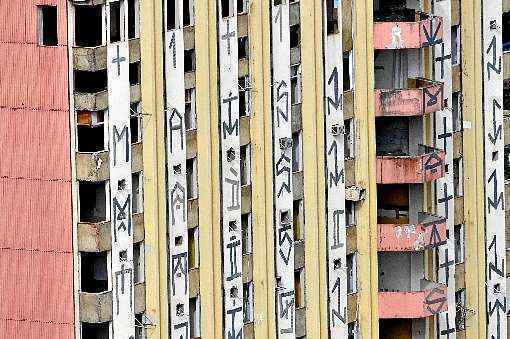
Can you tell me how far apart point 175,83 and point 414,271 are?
18.2 metres

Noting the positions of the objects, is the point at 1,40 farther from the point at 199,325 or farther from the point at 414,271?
the point at 414,271

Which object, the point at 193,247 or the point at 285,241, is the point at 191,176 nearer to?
the point at 193,247

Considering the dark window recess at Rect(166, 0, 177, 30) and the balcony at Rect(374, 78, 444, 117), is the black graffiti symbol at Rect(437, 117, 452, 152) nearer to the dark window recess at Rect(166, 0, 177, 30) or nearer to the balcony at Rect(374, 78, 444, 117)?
the balcony at Rect(374, 78, 444, 117)

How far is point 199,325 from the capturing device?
124m

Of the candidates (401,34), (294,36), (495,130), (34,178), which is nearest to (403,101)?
(401,34)

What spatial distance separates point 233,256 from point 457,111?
15447mm

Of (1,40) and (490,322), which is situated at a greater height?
(1,40)

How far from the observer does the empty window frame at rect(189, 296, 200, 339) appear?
124 meters

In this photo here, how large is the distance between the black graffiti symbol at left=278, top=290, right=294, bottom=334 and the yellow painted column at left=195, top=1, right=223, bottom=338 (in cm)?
418

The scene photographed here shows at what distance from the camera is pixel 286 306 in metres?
129

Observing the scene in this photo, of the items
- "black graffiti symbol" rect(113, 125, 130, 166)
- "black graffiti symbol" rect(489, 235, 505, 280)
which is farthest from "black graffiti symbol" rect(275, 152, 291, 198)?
"black graffiti symbol" rect(489, 235, 505, 280)

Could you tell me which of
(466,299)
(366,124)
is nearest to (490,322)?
(466,299)

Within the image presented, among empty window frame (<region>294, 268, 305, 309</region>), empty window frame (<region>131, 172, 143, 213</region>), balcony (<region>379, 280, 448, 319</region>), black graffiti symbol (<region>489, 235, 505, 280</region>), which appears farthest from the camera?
black graffiti symbol (<region>489, 235, 505, 280</region>)

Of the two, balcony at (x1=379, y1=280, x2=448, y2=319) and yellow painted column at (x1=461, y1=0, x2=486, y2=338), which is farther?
yellow painted column at (x1=461, y1=0, x2=486, y2=338)
